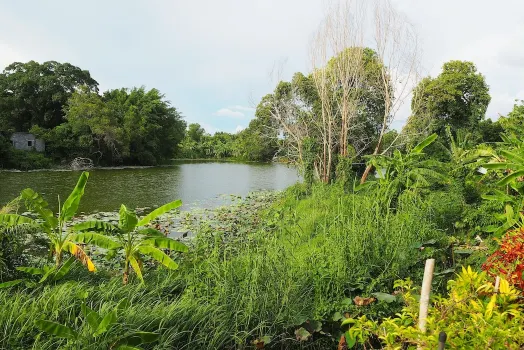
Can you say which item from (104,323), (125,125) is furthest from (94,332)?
(125,125)

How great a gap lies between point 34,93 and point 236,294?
3672 centimetres

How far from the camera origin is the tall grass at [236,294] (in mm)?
2434

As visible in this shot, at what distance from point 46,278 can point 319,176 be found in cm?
968

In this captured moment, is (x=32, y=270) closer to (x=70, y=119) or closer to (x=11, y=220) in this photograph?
(x=11, y=220)

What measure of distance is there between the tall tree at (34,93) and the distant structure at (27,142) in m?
3.51

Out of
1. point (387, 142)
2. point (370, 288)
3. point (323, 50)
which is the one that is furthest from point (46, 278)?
point (387, 142)

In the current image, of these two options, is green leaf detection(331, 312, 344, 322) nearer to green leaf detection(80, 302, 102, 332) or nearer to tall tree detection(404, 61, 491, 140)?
green leaf detection(80, 302, 102, 332)

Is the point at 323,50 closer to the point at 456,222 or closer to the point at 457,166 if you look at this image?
the point at 457,166

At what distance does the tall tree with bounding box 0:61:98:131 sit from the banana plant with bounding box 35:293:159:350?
3331cm

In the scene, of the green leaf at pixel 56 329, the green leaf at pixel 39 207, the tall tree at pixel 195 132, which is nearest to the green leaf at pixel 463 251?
the green leaf at pixel 56 329

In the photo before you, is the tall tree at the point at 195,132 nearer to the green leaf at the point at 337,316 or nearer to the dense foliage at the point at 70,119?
the dense foliage at the point at 70,119

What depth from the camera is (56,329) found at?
6.72ft

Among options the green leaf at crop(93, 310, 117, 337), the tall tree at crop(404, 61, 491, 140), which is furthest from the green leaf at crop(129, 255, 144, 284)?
the tall tree at crop(404, 61, 491, 140)

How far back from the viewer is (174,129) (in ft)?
147
